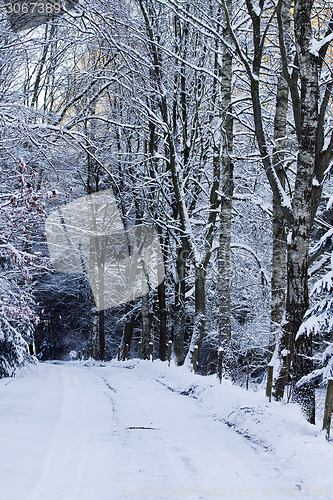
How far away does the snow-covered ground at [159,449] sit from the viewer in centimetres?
455

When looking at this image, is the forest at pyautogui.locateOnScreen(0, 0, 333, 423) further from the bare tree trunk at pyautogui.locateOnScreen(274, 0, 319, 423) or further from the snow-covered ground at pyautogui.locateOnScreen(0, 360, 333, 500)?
the snow-covered ground at pyautogui.locateOnScreen(0, 360, 333, 500)

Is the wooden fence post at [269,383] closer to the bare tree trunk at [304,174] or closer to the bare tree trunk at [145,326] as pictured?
the bare tree trunk at [304,174]

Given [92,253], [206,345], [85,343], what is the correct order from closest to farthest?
[92,253] < [206,345] < [85,343]

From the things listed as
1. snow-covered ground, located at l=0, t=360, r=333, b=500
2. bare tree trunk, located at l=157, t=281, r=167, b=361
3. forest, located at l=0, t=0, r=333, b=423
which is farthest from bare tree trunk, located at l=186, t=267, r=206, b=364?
snow-covered ground, located at l=0, t=360, r=333, b=500

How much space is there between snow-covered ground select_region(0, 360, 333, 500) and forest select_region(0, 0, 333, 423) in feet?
4.01

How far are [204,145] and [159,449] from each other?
15.6m

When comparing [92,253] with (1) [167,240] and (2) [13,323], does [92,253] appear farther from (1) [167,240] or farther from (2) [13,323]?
(2) [13,323]

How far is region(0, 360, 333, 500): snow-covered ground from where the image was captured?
179 inches

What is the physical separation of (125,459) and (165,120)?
46.8 feet

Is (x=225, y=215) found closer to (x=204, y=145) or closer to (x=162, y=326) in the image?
(x=204, y=145)

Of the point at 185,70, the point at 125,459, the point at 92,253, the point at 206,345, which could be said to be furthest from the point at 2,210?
the point at 206,345

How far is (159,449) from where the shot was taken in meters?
5.89

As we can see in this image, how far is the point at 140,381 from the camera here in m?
13.6

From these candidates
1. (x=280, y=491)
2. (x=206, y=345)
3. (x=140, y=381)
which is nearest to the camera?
(x=280, y=491)
